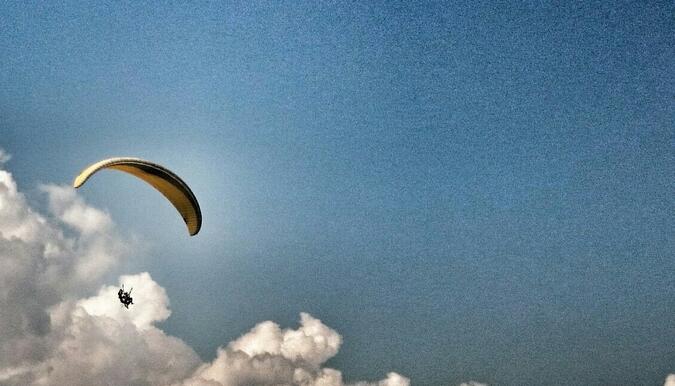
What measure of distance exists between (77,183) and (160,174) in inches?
279

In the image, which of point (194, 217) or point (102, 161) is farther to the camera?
point (194, 217)

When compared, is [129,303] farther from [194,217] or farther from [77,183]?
[77,183]

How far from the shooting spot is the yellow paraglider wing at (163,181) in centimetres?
3226

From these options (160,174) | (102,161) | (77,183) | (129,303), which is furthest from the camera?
(129,303)

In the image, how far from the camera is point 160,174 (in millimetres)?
36406

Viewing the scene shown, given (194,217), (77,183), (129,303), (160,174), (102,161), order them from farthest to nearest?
(129,303)
(194,217)
(160,174)
(102,161)
(77,183)

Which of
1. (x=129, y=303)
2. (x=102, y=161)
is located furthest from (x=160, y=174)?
(x=129, y=303)

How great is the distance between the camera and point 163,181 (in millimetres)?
37500

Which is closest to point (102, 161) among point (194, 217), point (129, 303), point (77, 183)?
point (77, 183)

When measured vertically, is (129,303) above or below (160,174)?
below

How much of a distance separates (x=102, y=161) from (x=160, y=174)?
15.3 ft

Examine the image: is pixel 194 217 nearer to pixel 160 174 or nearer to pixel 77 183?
pixel 160 174

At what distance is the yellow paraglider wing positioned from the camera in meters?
32.3

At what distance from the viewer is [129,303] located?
46438mm
